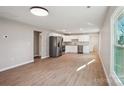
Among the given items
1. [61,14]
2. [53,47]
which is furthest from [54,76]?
[53,47]

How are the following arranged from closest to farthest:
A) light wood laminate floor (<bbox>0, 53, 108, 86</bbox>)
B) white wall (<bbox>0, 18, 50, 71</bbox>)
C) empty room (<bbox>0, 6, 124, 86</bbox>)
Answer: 1. empty room (<bbox>0, 6, 124, 86</bbox>)
2. light wood laminate floor (<bbox>0, 53, 108, 86</bbox>)
3. white wall (<bbox>0, 18, 50, 71</bbox>)

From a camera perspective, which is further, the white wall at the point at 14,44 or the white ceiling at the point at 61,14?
the white wall at the point at 14,44

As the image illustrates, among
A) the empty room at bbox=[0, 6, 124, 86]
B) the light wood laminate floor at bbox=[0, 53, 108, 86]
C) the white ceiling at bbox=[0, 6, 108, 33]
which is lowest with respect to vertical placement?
the light wood laminate floor at bbox=[0, 53, 108, 86]

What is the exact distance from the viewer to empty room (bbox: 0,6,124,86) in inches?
115

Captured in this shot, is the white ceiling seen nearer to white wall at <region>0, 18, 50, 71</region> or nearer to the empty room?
the empty room

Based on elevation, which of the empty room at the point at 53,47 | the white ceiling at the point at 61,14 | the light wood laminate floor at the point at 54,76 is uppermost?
the white ceiling at the point at 61,14

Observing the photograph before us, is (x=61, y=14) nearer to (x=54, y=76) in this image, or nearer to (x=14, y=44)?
(x=54, y=76)

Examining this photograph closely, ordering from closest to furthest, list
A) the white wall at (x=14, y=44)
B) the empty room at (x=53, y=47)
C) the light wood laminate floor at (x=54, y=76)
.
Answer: the empty room at (x=53, y=47)
the light wood laminate floor at (x=54, y=76)
the white wall at (x=14, y=44)

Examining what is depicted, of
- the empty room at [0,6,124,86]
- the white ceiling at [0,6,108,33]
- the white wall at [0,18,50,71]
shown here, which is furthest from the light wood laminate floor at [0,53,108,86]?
the white ceiling at [0,6,108,33]

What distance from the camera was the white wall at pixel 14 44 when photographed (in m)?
4.80

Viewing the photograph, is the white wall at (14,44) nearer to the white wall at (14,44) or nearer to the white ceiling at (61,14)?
the white wall at (14,44)

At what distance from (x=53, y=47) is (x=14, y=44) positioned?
154 inches

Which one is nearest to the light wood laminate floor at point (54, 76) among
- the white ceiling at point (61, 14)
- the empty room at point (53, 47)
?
the empty room at point (53, 47)
